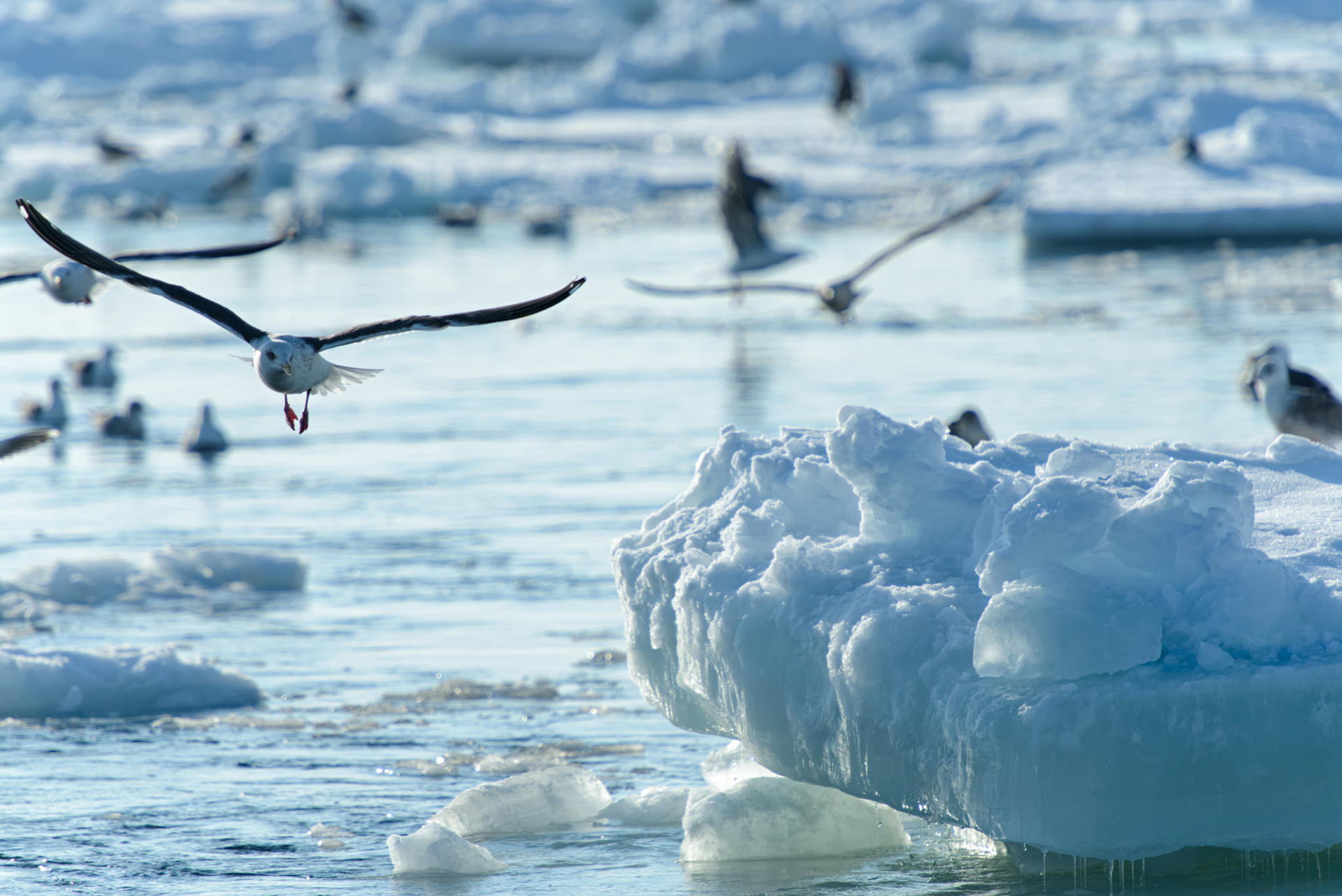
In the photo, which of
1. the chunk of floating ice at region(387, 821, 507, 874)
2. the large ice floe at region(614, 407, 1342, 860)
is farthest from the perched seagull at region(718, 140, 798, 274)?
the chunk of floating ice at region(387, 821, 507, 874)

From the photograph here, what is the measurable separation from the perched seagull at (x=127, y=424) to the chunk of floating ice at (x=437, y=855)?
30.7 ft

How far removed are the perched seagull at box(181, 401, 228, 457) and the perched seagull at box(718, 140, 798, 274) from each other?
212 inches

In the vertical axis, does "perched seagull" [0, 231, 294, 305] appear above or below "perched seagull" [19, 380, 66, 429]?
above

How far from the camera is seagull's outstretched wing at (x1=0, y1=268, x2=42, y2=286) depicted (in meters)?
8.01

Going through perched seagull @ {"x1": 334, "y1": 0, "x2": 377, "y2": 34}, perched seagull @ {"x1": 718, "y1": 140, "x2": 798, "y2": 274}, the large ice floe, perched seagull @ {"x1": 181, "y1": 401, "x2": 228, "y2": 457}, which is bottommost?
the large ice floe

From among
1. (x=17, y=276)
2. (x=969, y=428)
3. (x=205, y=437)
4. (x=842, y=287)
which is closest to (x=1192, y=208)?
(x=842, y=287)

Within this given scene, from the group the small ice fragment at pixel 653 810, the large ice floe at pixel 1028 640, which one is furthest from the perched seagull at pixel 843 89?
the large ice floe at pixel 1028 640

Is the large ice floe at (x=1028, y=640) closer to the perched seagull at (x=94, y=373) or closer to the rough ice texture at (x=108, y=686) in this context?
the rough ice texture at (x=108, y=686)

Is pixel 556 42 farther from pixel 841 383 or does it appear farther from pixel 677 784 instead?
pixel 677 784

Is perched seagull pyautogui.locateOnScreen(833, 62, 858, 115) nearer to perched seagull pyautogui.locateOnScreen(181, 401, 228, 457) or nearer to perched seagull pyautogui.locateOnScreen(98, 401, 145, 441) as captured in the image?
perched seagull pyautogui.locateOnScreen(98, 401, 145, 441)

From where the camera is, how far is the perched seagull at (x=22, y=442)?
29.5 ft

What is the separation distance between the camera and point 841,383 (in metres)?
15.9

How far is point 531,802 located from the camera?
257 inches

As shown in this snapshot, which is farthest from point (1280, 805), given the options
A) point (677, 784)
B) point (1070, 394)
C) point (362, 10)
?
point (362, 10)
